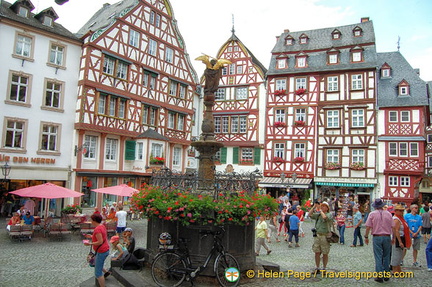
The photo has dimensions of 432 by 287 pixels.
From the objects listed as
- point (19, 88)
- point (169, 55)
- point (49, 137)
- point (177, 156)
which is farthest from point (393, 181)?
point (19, 88)

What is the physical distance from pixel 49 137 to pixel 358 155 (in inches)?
882

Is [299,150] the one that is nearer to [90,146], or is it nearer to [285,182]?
[285,182]

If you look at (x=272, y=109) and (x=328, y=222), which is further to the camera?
(x=272, y=109)

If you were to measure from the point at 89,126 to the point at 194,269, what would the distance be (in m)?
18.3

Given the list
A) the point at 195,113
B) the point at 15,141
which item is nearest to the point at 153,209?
the point at 15,141

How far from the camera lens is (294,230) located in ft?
46.2

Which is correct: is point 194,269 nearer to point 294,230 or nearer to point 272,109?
point 294,230

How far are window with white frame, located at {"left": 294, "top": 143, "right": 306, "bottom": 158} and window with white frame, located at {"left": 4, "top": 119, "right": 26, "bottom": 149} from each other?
66.8 ft

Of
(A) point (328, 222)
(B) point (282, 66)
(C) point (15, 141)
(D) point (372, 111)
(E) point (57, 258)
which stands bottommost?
(E) point (57, 258)

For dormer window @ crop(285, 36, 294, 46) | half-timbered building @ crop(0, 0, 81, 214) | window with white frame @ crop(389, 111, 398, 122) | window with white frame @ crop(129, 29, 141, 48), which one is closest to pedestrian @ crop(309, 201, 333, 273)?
half-timbered building @ crop(0, 0, 81, 214)

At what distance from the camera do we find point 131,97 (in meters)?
26.4

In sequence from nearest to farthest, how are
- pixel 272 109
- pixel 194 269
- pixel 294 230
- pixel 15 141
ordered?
pixel 194 269 < pixel 294 230 < pixel 15 141 < pixel 272 109

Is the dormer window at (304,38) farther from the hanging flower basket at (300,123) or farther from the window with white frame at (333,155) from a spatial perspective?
the window with white frame at (333,155)

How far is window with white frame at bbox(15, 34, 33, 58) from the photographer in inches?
837
